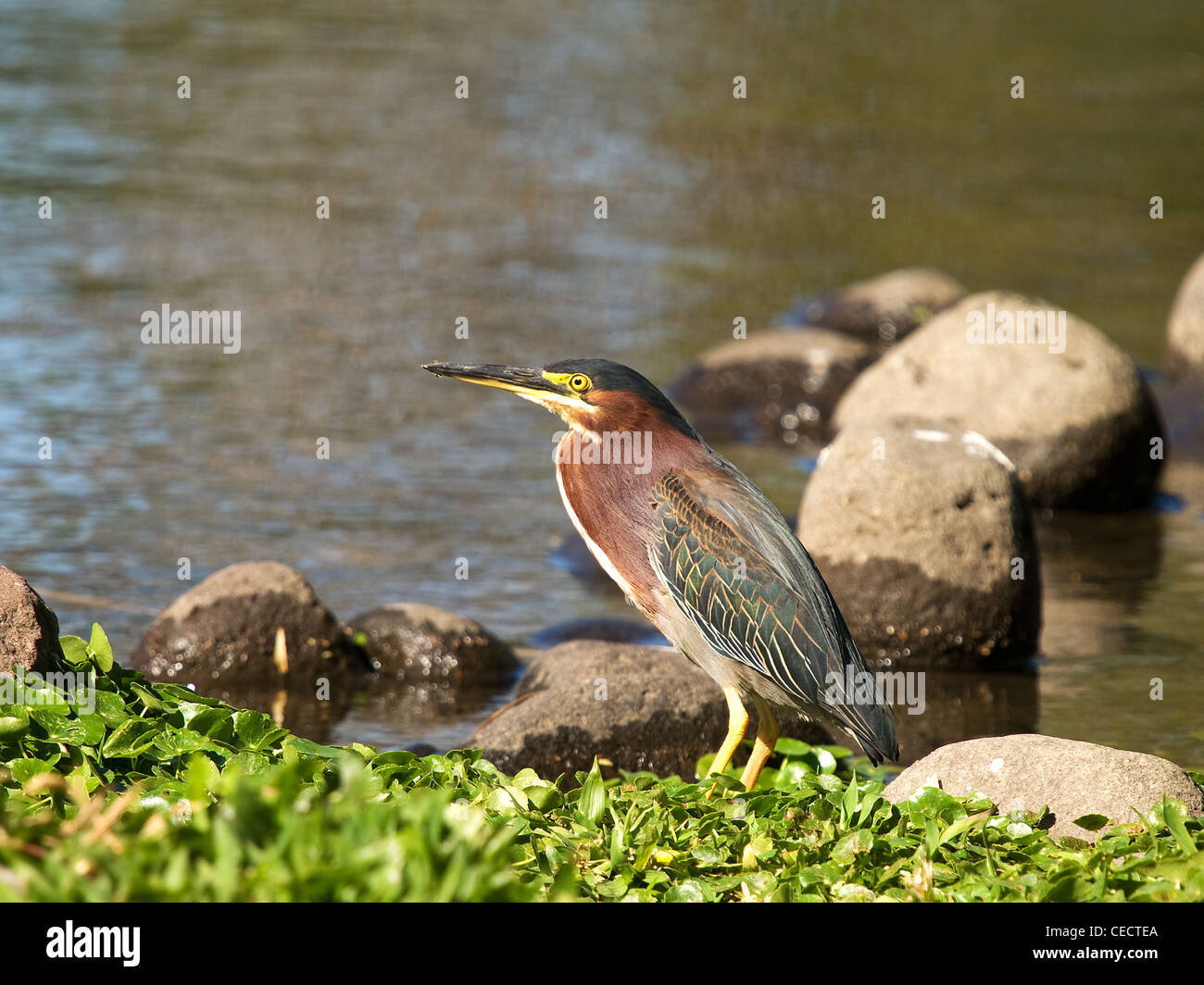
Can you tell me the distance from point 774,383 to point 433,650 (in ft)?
21.1

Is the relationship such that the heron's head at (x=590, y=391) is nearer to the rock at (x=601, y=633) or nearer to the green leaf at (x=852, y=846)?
the green leaf at (x=852, y=846)

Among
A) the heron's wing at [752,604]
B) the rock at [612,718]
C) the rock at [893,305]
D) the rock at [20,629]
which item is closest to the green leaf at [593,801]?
the heron's wing at [752,604]

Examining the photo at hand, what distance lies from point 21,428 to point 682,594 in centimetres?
858

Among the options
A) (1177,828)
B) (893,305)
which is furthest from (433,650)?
(893,305)

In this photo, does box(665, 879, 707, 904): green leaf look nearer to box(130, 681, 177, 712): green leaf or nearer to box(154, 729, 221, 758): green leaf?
box(154, 729, 221, 758): green leaf

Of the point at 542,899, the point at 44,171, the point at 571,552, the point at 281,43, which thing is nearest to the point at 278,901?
the point at 542,899

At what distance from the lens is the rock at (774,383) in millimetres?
14273

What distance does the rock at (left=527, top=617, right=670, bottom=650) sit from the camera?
9.44 m

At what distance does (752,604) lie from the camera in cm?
639

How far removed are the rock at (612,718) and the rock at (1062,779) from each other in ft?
5.58

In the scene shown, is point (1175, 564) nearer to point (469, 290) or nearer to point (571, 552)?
point (571, 552)

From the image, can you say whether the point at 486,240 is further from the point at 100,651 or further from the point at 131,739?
the point at 131,739

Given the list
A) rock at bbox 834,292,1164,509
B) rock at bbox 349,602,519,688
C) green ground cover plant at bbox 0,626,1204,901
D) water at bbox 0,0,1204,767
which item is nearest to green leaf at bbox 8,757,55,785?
green ground cover plant at bbox 0,626,1204,901

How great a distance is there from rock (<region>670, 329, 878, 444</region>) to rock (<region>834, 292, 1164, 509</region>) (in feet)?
6.78
